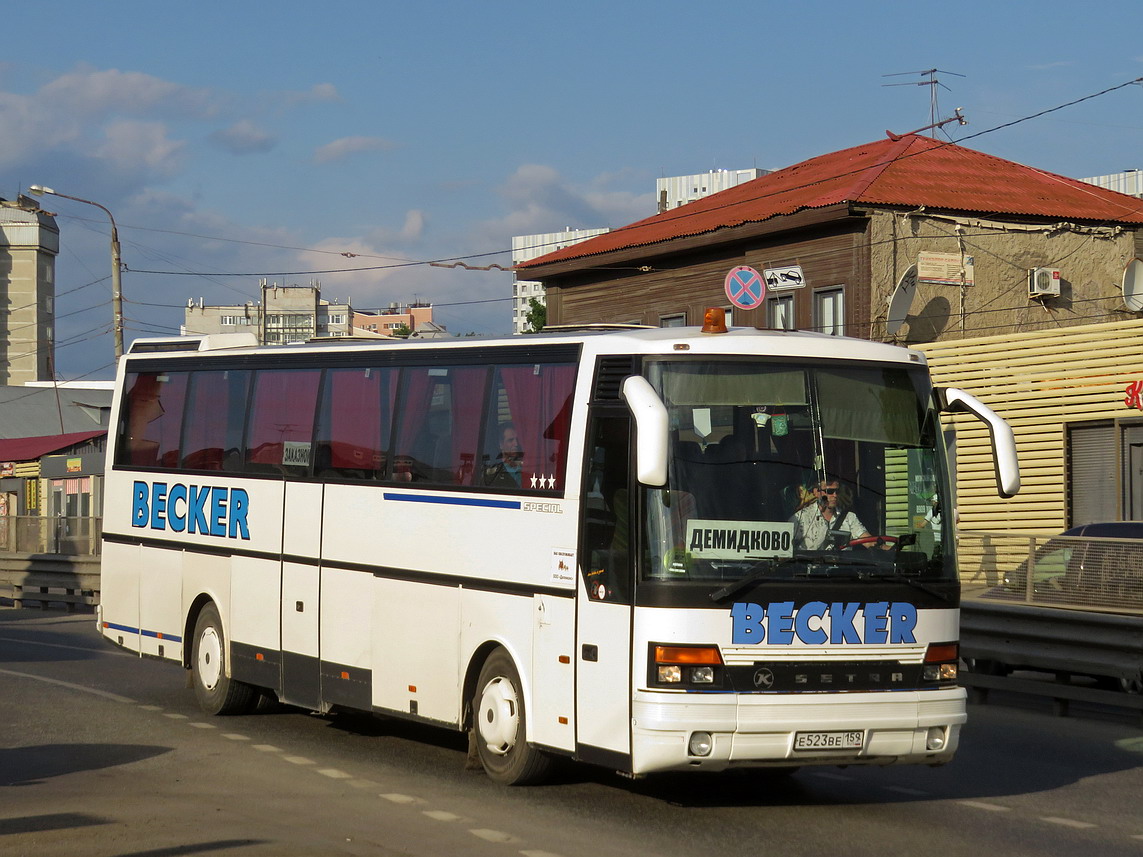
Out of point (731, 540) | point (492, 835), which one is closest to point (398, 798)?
point (492, 835)

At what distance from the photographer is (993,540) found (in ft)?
57.2

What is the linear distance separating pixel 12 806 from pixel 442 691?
2939 millimetres

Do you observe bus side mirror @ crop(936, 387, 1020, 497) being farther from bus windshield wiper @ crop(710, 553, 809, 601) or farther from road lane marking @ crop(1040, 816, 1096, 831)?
road lane marking @ crop(1040, 816, 1096, 831)

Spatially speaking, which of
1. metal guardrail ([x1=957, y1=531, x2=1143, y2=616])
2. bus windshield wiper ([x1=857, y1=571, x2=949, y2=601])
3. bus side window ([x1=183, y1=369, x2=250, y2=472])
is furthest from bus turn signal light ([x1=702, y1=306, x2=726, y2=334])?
bus side window ([x1=183, y1=369, x2=250, y2=472])

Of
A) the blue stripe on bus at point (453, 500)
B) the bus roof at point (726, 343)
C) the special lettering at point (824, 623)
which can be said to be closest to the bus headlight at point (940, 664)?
the special lettering at point (824, 623)

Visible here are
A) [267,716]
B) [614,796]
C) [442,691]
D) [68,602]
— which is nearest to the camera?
[614,796]

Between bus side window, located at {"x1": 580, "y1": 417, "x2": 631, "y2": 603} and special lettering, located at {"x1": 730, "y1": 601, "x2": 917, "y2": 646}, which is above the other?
bus side window, located at {"x1": 580, "y1": 417, "x2": 631, "y2": 603}

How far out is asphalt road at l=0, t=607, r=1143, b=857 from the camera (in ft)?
27.5

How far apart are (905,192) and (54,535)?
2000 centimetres

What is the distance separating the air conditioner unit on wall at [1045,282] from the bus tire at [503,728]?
23.3m

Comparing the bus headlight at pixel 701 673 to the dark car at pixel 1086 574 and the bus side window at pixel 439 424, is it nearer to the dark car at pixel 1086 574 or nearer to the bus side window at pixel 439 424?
the bus side window at pixel 439 424

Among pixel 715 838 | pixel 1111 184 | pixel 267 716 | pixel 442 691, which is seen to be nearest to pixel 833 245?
pixel 267 716

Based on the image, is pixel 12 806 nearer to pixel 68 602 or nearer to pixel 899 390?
pixel 899 390

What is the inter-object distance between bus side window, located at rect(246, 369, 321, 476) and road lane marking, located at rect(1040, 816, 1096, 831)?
21.2ft
